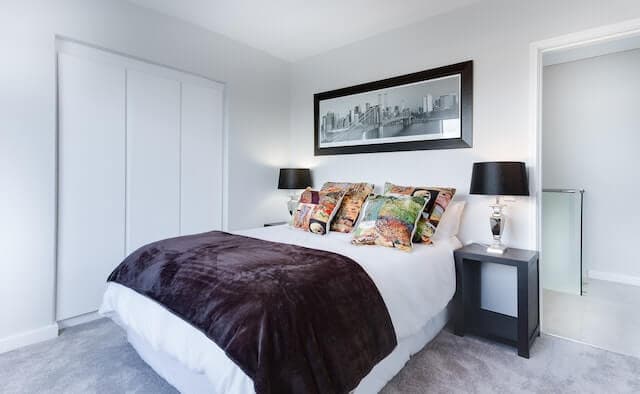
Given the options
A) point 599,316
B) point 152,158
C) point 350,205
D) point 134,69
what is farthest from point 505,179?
point 134,69

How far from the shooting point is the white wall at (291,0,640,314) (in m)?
2.31

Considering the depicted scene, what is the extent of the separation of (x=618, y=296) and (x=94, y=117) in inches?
193

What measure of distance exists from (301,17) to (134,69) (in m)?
1.53

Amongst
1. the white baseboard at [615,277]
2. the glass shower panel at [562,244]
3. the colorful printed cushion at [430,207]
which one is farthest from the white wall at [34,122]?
the white baseboard at [615,277]

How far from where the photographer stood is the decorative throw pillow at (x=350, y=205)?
9.04 feet

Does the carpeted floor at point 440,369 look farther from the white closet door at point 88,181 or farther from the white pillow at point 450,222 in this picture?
the white pillow at point 450,222

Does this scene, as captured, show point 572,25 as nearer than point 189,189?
Yes

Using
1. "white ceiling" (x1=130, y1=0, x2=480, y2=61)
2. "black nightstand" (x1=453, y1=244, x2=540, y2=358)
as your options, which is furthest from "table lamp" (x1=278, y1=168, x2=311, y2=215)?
"black nightstand" (x1=453, y1=244, x2=540, y2=358)

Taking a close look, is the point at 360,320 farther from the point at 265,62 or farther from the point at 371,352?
the point at 265,62

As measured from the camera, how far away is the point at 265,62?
378cm

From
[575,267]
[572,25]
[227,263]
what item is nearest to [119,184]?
[227,263]

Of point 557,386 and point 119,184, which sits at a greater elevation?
point 119,184

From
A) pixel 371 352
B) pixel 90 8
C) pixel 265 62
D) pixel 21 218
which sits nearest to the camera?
pixel 371 352

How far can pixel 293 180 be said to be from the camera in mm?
3676
